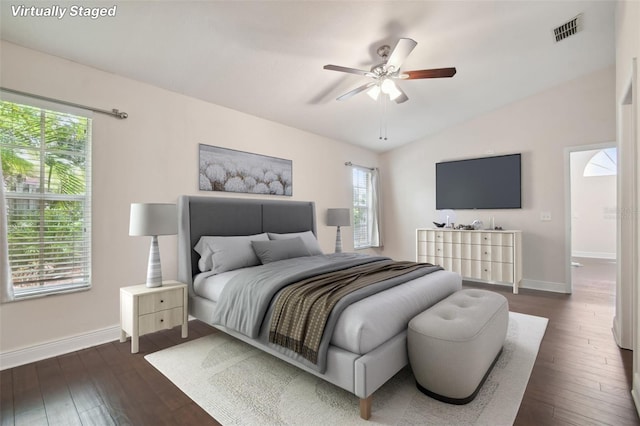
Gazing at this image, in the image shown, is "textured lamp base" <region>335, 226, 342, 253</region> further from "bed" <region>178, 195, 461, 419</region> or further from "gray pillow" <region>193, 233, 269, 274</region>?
"gray pillow" <region>193, 233, 269, 274</region>

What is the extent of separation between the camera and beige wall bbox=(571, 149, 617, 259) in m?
7.11

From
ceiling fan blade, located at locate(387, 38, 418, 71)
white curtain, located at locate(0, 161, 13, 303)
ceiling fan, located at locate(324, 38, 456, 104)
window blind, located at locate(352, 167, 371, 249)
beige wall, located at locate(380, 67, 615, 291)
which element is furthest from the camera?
window blind, located at locate(352, 167, 371, 249)

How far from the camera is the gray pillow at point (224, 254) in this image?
10.1 feet

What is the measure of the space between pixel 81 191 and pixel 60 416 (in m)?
1.79

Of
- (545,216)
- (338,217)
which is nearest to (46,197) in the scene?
(338,217)

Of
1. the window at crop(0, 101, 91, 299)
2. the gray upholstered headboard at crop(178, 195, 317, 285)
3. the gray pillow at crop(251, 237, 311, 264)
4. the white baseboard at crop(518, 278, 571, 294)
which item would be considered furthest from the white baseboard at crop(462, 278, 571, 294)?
the window at crop(0, 101, 91, 299)

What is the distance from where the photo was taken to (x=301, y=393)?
1979 millimetres

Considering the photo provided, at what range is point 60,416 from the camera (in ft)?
5.82

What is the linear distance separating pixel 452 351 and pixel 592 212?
825cm

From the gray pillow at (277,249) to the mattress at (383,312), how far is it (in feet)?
1.90

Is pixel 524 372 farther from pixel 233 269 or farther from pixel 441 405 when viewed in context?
pixel 233 269

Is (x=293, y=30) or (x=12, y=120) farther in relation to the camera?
(x=293, y=30)

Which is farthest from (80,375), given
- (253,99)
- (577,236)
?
(577,236)

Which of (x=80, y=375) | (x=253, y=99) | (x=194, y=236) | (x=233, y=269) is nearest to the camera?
(x=80, y=375)
